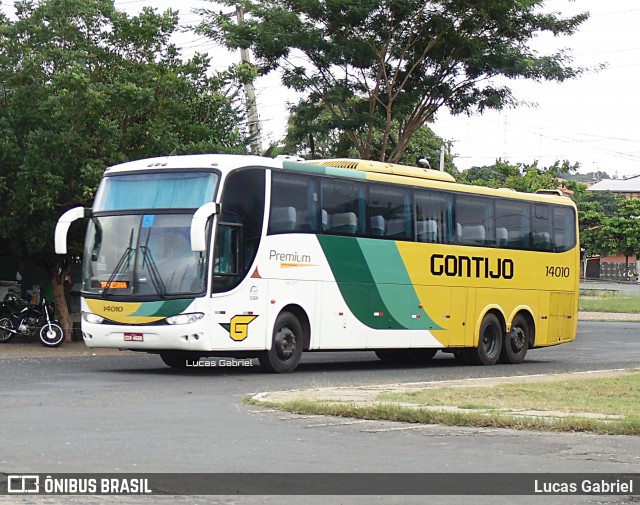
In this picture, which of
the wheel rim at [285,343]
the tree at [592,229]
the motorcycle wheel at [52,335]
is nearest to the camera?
the wheel rim at [285,343]

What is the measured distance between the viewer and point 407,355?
89.7 feet

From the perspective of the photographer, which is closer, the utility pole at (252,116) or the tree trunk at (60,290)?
the tree trunk at (60,290)

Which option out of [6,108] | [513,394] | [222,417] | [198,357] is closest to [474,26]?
[6,108]

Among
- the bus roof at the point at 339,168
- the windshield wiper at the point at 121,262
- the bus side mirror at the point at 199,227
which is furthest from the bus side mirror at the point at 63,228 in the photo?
the bus side mirror at the point at 199,227

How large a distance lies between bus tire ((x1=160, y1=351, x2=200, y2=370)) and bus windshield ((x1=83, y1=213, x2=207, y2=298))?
7.77 feet

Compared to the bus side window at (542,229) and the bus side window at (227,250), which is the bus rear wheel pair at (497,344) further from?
the bus side window at (227,250)

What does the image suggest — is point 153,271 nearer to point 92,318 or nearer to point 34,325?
point 92,318

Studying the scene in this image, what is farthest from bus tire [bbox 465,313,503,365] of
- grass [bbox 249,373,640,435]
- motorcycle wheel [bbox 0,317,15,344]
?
motorcycle wheel [bbox 0,317,15,344]

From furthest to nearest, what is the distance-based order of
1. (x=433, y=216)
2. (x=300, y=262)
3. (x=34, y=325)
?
1. (x=34, y=325)
2. (x=433, y=216)
3. (x=300, y=262)

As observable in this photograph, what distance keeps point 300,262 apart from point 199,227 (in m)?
3.01

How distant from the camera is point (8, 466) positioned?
962cm

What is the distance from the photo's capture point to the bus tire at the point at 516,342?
2697 centimetres

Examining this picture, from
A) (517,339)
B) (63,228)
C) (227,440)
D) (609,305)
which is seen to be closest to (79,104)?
(63,228)

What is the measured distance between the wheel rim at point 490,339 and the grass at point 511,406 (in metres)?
8.31
